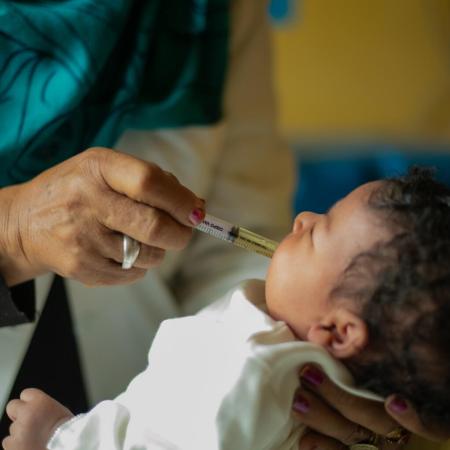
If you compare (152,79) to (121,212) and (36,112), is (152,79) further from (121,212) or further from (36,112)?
(121,212)

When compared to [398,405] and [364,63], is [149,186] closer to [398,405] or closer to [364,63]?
[398,405]

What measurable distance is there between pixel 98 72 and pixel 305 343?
435 millimetres

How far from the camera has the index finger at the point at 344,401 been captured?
58 cm

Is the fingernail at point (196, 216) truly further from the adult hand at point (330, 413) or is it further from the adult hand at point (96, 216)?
the adult hand at point (330, 413)

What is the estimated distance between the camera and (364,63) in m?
2.06

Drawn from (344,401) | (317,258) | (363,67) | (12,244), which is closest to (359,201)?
(317,258)

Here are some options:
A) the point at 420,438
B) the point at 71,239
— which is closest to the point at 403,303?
the point at 420,438

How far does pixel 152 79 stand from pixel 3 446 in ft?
1.60

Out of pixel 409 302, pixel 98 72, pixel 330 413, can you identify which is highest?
pixel 98 72

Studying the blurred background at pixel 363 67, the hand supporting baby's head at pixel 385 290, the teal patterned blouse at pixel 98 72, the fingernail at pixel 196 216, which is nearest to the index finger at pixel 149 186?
the fingernail at pixel 196 216

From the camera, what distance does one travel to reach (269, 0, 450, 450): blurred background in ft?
6.64

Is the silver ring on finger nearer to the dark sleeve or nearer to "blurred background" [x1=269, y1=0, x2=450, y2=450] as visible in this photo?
the dark sleeve

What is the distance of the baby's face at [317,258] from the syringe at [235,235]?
4 cm

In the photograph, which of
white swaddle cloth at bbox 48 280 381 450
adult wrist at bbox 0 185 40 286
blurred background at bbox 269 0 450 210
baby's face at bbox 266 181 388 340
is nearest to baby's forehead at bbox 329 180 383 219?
baby's face at bbox 266 181 388 340
